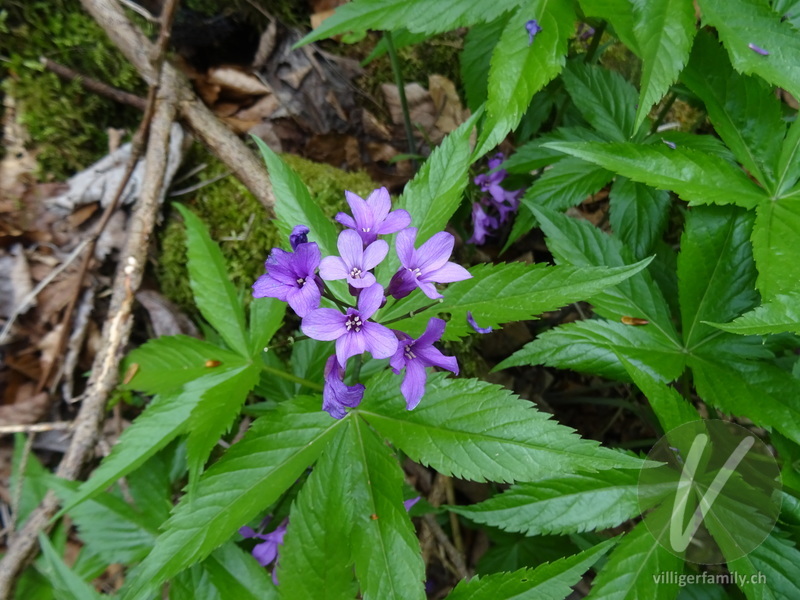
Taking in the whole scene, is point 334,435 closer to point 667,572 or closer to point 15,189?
point 667,572

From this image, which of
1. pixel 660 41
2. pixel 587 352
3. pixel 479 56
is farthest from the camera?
pixel 479 56

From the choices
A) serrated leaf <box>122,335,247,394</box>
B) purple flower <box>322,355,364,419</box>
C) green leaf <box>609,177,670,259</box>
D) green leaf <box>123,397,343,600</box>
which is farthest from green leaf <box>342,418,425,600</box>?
green leaf <box>609,177,670,259</box>

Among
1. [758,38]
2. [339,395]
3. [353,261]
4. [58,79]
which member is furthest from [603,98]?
[58,79]

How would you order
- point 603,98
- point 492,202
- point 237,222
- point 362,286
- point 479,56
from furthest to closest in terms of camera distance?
point 492,202 → point 237,222 → point 479,56 → point 603,98 → point 362,286

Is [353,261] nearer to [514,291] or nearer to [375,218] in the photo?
[375,218]

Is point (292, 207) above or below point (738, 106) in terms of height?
above

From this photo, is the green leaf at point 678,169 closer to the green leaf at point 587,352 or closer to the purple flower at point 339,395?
the green leaf at point 587,352

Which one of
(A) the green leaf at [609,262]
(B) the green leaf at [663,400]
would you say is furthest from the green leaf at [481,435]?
(A) the green leaf at [609,262]
